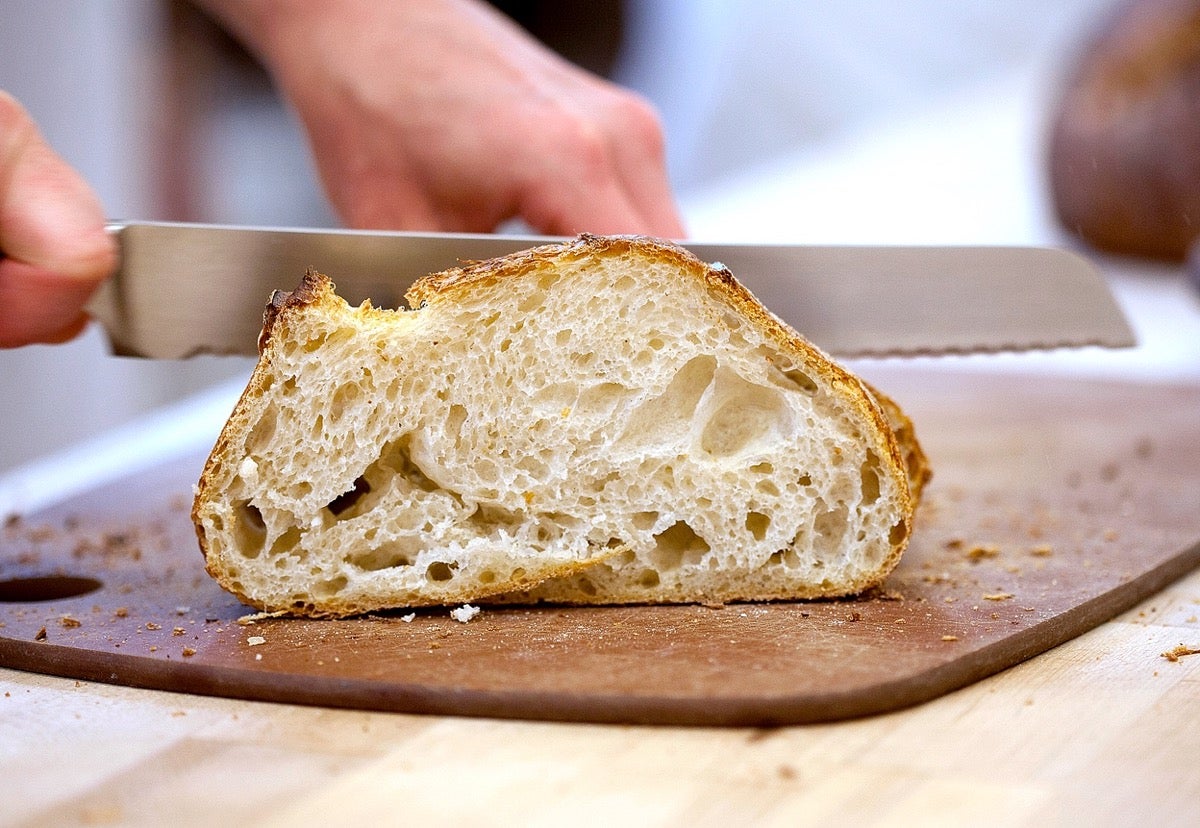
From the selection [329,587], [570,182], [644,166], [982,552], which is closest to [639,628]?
[329,587]

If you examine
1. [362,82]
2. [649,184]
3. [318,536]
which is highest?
[362,82]

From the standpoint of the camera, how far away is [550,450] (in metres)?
2.45

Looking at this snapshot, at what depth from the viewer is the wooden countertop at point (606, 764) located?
172cm

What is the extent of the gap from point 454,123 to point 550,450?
155 cm

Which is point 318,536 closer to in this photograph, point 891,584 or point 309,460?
point 309,460

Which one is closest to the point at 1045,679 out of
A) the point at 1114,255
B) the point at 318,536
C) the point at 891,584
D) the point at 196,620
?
the point at 891,584

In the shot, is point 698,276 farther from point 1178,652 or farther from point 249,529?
point 1178,652

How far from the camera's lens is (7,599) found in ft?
8.70

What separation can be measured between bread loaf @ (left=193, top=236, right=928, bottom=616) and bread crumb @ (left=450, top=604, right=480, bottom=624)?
0.04m

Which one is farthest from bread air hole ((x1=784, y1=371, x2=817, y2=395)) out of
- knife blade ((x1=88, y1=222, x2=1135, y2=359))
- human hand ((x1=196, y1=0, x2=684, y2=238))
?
human hand ((x1=196, y1=0, x2=684, y2=238))

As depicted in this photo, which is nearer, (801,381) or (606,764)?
(606,764)

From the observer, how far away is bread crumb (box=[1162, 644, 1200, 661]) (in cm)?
226

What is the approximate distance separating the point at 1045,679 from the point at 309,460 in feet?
4.23

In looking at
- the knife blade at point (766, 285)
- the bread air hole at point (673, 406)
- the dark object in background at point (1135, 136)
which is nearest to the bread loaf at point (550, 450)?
the bread air hole at point (673, 406)
